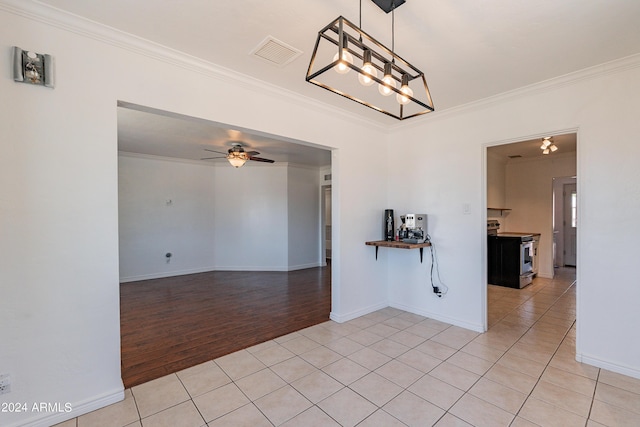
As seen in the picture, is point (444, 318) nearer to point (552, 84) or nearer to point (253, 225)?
point (552, 84)

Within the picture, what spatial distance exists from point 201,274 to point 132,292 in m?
1.61

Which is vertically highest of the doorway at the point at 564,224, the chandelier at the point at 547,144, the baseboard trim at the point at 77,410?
the chandelier at the point at 547,144

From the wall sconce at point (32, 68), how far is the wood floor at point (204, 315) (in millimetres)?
2327

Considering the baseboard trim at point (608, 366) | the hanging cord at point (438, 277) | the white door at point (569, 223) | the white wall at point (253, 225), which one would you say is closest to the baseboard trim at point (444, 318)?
the hanging cord at point (438, 277)

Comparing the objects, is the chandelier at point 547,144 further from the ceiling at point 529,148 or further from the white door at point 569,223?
the white door at point 569,223

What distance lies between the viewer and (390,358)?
2703 mm

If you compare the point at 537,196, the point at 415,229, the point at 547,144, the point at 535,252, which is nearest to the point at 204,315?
the point at 415,229

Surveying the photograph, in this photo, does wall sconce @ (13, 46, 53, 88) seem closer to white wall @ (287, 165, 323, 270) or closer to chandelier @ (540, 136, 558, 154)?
white wall @ (287, 165, 323, 270)

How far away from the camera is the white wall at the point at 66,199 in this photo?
68.2 inches

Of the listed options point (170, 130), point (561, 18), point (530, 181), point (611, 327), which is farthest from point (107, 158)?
point (530, 181)

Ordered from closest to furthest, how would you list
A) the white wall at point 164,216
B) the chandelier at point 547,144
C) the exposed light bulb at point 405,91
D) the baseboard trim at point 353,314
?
1. the exposed light bulb at point 405,91
2. the baseboard trim at point 353,314
3. the chandelier at point 547,144
4. the white wall at point 164,216

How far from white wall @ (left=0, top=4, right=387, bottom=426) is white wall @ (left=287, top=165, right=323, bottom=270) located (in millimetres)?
4697

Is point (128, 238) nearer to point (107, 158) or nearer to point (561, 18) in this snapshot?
point (107, 158)

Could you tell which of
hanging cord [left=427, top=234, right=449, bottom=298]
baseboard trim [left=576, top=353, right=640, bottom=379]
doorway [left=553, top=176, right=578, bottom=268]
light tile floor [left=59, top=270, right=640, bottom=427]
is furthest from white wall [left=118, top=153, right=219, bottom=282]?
doorway [left=553, top=176, right=578, bottom=268]
